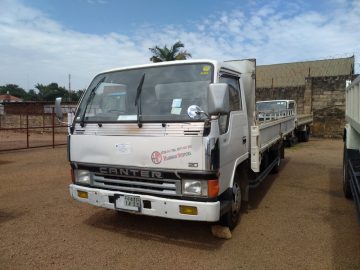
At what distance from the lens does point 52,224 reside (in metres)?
4.82

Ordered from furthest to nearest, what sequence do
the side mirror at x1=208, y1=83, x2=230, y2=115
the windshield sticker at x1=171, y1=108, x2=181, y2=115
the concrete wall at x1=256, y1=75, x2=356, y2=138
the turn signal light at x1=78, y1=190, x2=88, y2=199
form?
1. the concrete wall at x1=256, y1=75, x2=356, y2=138
2. the turn signal light at x1=78, y1=190, x2=88, y2=199
3. the windshield sticker at x1=171, y1=108, x2=181, y2=115
4. the side mirror at x1=208, y1=83, x2=230, y2=115

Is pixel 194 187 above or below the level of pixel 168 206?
above

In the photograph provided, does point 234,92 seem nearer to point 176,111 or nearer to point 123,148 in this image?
point 176,111

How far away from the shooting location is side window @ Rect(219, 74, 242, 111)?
14.3 feet

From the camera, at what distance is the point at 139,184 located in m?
3.87

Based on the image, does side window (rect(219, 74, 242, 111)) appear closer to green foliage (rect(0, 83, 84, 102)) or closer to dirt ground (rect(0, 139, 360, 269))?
dirt ground (rect(0, 139, 360, 269))

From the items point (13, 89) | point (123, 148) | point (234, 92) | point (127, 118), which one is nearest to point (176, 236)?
point (123, 148)

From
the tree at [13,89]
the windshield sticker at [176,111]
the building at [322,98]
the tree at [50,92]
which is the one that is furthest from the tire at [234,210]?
the tree at [13,89]

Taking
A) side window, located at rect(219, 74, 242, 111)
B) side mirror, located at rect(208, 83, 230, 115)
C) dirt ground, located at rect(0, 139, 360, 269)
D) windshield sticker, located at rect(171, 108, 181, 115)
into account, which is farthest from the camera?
side window, located at rect(219, 74, 242, 111)

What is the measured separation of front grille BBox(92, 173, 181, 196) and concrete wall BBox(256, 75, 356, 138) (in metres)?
15.9

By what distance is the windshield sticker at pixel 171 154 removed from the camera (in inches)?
142

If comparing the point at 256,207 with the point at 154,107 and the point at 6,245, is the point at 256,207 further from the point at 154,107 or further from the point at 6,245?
the point at 6,245

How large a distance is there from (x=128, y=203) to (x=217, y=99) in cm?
157

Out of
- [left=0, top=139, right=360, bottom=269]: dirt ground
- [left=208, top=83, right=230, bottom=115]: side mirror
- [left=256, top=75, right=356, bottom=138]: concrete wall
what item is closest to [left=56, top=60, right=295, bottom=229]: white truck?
[left=208, top=83, right=230, bottom=115]: side mirror
